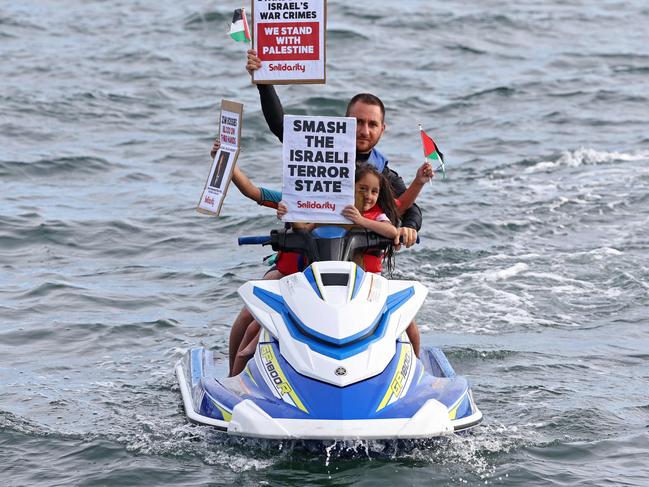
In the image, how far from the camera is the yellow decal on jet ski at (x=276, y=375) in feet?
22.6

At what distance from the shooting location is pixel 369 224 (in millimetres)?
7617

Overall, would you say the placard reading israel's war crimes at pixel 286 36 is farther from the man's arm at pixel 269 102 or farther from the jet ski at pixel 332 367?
the jet ski at pixel 332 367

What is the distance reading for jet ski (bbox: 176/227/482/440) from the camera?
6.78 meters

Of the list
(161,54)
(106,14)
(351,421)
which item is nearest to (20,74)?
(161,54)

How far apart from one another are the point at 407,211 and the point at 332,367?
160cm

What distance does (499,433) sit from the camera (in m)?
7.70

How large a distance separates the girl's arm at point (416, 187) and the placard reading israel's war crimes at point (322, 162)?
0.45m

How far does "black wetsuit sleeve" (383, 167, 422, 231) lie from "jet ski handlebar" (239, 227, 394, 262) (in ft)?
1.44

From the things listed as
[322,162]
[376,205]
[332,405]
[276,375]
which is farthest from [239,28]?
[332,405]

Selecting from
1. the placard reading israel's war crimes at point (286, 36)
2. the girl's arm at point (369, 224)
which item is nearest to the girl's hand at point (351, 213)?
the girl's arm at point (369, 224)

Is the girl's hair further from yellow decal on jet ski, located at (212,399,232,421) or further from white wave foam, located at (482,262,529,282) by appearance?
white wave foam, located at (482,262,529,282)

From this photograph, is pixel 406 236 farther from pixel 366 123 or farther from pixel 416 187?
pixel 366 123

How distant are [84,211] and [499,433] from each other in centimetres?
747

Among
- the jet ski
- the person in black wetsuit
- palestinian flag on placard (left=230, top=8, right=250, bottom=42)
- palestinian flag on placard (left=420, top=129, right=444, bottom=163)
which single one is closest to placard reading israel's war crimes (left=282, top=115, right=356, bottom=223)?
the jet ski
